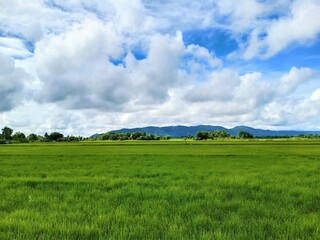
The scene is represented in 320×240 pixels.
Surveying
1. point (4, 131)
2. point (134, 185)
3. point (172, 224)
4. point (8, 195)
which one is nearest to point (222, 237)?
point (172, 224)

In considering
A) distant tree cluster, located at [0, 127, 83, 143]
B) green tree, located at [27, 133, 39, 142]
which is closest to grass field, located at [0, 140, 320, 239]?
distant tree cluster, located at [0, 127, 83, 143]

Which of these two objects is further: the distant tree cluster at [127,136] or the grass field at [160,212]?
the distant tree cluster at [127,136]

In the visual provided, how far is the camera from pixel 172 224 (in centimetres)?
639

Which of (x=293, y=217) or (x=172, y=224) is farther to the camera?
(x=293, y=217)

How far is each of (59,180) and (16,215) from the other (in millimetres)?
5820

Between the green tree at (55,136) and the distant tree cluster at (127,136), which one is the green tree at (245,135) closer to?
the distant tree cluster at (127,136)

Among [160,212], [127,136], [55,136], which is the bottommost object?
[160,212]

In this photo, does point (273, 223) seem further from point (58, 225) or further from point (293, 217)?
point (58, 225)

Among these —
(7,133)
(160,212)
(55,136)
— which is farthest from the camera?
(7,133)

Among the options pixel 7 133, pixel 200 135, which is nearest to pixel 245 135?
pixel 200 135

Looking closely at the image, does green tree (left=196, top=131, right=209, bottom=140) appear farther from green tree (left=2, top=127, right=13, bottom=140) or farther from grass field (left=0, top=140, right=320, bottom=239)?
grass field (left=0, top=140, right=320, bottom=239)

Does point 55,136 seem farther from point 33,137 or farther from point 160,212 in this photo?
point 160,212

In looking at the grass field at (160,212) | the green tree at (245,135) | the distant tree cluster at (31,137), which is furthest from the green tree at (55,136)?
the grass field at (160,212)

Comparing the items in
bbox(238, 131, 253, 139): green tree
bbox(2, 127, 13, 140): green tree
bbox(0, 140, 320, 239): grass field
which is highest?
bbox(2, 127, 13, 140): green tree
